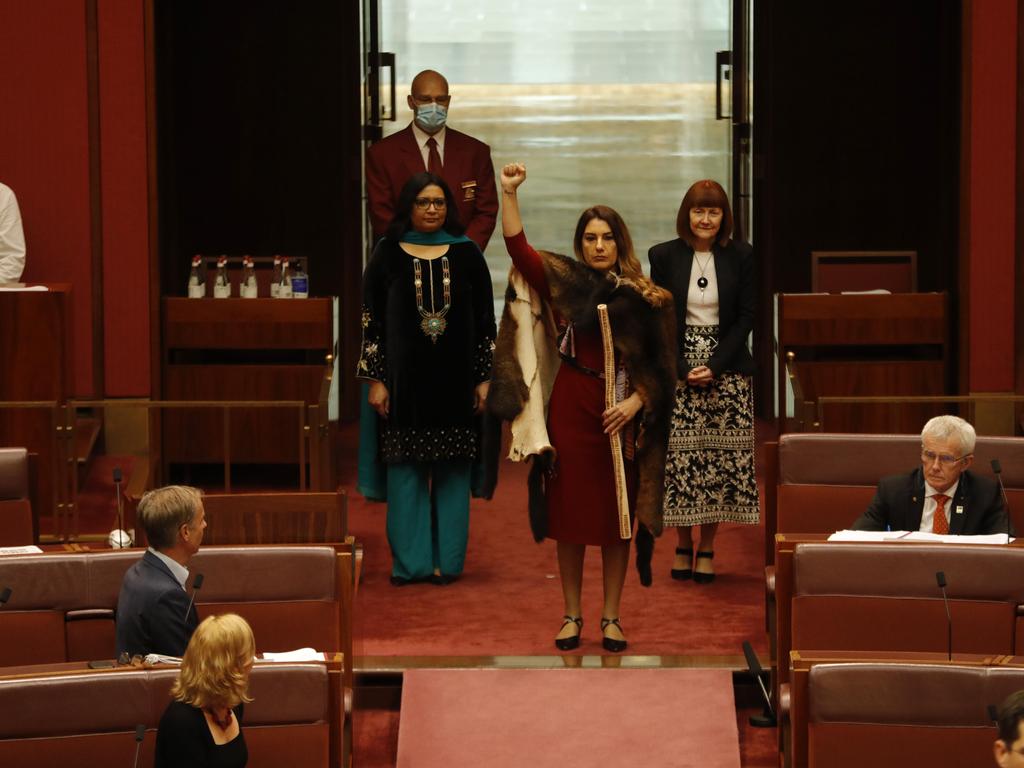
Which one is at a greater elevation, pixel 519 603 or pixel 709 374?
pixel 709 374

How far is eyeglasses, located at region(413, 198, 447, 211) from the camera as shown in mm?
6824

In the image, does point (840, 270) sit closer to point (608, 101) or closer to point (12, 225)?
point (608, 101)

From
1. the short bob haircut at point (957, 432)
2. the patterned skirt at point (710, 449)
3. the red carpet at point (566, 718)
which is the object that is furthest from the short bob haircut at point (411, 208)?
the short bob haircut at point (957, 432)

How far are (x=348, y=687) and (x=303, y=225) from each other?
5576 mm

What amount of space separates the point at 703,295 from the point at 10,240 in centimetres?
344

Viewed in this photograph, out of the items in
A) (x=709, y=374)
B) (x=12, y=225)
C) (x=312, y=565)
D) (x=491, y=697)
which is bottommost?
(x=491, y=697)

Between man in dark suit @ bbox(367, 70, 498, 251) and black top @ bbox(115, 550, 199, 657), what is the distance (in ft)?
11.2

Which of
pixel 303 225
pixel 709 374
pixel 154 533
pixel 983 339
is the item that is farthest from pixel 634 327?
pixel 303 225

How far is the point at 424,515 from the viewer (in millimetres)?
7090

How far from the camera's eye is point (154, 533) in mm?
4652

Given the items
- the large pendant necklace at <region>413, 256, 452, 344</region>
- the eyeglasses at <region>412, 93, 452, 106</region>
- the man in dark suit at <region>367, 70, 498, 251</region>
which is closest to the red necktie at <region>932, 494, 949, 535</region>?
the large pendant necklace at <region>413, 256, 452, 344</region>

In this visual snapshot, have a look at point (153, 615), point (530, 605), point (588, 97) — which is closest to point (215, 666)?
point (153, 615)

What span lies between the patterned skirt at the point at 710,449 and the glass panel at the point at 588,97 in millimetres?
4654

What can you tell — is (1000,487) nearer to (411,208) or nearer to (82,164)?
(411,208)
